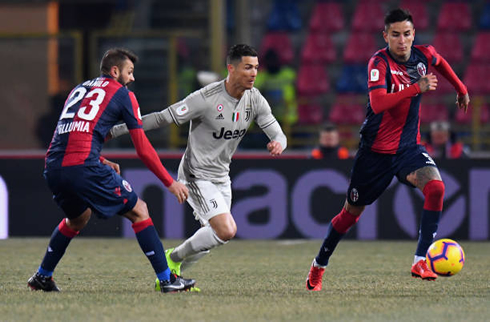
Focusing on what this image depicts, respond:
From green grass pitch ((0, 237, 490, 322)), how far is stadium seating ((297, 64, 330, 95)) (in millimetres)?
6954

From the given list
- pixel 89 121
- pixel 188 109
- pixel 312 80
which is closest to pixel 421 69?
pixel 188 109

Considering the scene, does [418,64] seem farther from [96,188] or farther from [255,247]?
[255,247]

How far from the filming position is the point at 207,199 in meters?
6.20

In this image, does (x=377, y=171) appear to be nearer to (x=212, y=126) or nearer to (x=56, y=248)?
(x=212, y=126)

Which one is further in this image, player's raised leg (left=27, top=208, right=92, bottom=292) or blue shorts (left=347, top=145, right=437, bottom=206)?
blue shorts (left=347, top=145, right=437, bottom=206)

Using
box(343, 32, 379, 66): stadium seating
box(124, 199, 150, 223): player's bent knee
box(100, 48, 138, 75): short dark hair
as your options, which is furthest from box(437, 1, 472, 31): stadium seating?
box(124, 199, 150, 223): player's bent knee

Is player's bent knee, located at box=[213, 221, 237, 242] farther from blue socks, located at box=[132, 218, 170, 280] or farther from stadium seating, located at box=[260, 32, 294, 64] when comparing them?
stadium seating, located at box=[260, 32, 294, 64]

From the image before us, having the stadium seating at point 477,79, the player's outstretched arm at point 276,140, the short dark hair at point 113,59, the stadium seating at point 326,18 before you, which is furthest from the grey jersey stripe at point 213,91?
the stadium seating at point 326,18

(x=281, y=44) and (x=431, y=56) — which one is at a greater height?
(x=431, y=56)

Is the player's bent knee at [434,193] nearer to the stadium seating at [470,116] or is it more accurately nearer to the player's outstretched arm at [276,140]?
the player's outstretched arm at [276,140]

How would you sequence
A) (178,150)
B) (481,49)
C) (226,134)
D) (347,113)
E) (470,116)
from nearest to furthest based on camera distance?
(226,134)
(178,150)
(470,116)
(347,113)
(481,49)

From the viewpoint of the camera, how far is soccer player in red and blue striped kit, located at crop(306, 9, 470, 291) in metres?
6.00

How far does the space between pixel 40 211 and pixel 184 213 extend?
1.68 m

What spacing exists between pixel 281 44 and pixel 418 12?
2602 millimetres
